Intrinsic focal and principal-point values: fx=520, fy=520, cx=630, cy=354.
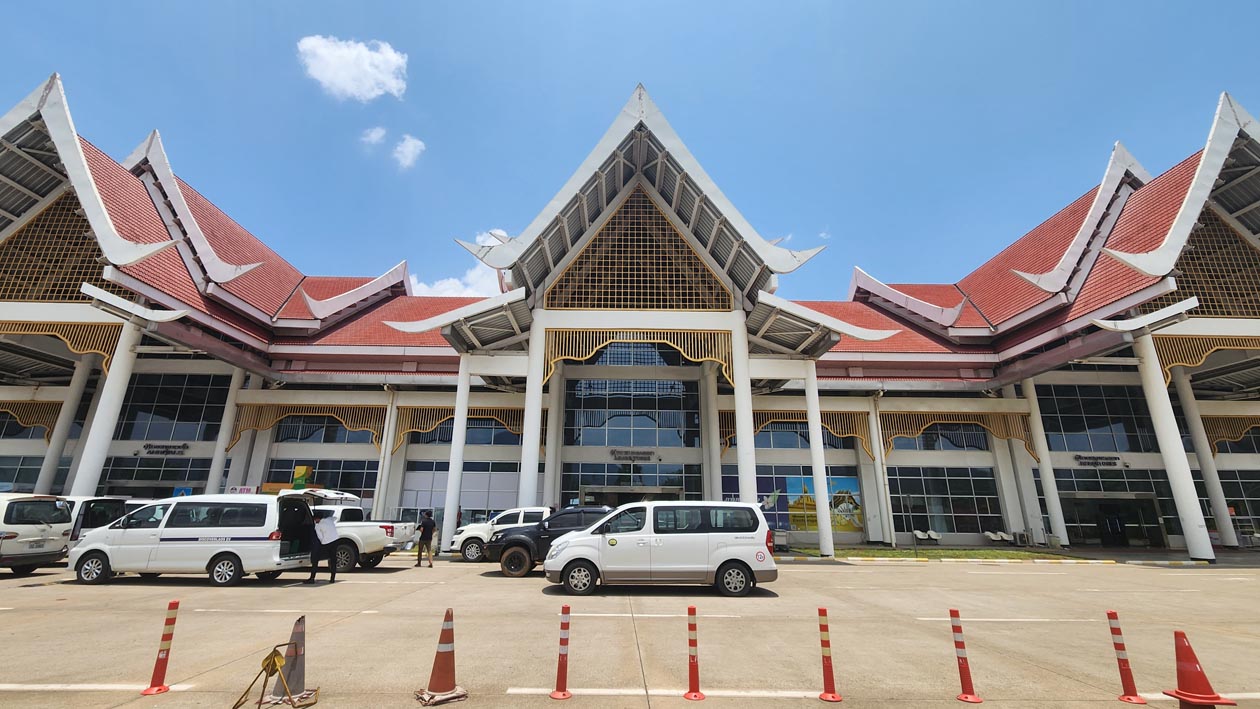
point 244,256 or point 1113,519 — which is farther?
point 244,256

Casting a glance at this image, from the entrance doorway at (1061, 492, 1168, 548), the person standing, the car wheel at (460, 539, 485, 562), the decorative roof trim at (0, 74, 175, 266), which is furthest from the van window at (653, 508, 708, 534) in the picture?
the entrance doorway at (1061, 492, 1168, 548)

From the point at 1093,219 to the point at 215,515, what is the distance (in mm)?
32263

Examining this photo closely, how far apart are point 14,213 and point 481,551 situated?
23.3 meters

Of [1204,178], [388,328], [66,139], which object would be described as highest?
[66,139]

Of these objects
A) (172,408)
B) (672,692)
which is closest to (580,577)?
(672,692)

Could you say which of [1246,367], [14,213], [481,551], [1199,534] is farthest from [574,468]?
[1246,367]

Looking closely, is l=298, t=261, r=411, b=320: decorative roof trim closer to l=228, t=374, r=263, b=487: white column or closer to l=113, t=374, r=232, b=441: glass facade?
l=228, t=374, r=263, b=487: white column

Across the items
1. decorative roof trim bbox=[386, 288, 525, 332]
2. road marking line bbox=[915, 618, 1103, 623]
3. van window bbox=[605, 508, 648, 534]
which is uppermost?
decorative roof trim bbox=[386, 288, 525, 332]

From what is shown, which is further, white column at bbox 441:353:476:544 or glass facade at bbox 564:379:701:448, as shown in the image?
glass facade at bbox 564:379:701:448

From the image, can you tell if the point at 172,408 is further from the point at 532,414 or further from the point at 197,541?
the point at 532,414

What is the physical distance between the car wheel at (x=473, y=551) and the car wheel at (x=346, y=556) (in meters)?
3.86

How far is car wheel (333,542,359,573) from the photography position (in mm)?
13570

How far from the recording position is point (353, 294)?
2745cm

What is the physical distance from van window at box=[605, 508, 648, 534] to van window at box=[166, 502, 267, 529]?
24.4 ft
